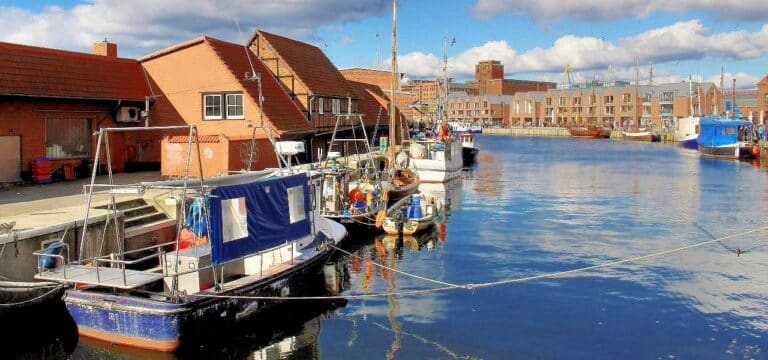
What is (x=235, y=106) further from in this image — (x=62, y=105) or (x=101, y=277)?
(x=101, y=277)

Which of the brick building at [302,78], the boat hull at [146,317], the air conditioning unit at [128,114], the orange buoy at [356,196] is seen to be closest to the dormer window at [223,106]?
the air conditioning unit at [128,114]

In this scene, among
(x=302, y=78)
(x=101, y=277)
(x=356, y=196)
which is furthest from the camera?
(x=302, y=78)

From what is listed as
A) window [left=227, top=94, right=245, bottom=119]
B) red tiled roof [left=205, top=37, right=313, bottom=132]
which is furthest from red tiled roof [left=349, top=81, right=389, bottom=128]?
window [left=227, top=94, right=245, bottom=119]

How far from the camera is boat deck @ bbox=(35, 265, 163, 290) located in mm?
13641

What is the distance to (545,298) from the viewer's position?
1862 cm

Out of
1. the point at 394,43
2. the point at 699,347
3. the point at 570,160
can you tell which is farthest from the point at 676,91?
the point at 699,347

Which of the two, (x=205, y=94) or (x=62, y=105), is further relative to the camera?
(x=205, y=94)

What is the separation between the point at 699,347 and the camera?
14.8 meters

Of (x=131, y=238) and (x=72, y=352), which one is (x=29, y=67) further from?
(x=72, y=352)

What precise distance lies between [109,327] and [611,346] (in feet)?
37.4

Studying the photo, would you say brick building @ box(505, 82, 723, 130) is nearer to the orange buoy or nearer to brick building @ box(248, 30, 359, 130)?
brick building @ box(248, 30, 359, 130)

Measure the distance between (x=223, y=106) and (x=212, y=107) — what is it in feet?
2.30

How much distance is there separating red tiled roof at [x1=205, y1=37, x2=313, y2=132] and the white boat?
1280 cm

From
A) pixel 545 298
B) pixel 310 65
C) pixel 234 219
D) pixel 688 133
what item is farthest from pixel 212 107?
pixel 688 133
